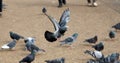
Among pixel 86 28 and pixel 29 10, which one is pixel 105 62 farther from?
pixel 29 10

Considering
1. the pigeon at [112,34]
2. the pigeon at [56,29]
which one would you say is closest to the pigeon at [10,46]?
the pigeon at [56,29]

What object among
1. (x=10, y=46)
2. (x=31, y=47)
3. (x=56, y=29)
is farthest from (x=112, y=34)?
(x=56, y=29)

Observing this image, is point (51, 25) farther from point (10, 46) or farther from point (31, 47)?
point (31, 47)

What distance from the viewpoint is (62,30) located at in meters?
6.95

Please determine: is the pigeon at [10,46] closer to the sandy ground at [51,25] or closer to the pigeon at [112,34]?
the sandy ground at [51,25]

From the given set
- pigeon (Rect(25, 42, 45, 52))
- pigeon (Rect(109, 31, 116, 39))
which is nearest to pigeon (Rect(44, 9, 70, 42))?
pigeon (Rect(25, 42, 45, 52))

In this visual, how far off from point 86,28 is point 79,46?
2.04 m

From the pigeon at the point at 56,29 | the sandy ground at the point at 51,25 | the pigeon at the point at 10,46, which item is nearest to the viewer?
the pigeon at the point at 56,29

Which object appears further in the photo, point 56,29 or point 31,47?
point 31,47

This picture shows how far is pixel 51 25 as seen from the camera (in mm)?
11992

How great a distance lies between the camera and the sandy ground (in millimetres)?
8852

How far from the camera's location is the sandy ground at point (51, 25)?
8.85 meters

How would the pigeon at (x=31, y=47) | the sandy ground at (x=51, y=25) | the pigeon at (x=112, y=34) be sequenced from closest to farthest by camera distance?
the pigeon at (x=31, y=47), the sandy ground at (x=51, y=25), the pigeon at (x=112, y=34)

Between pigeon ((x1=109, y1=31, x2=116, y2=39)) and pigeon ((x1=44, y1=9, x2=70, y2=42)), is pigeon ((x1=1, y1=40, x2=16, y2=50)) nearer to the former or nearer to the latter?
pigeon ((x1=44, y1=9, x2=70, y2=42))
